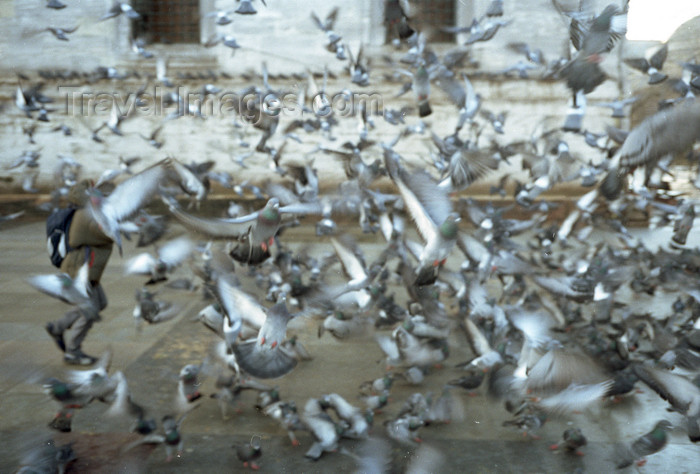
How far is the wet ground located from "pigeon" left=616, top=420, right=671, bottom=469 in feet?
0.47

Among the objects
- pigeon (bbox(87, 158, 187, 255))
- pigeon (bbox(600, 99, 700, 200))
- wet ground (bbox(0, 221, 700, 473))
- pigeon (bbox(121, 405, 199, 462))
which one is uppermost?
pigeon (bbox(600, 99, 700, 200))

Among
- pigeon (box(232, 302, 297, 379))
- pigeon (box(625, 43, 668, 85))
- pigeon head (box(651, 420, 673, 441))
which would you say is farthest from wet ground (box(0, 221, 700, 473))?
pigeon (box(625, 43, 668, 85))

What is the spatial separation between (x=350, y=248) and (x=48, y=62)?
1044 centimetres

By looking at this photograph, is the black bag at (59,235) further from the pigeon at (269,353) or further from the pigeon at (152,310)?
the pigeon at (269,353)

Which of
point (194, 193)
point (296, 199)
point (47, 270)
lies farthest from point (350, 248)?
point (47, 270)

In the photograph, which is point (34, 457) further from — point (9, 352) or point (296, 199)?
point (296, 199)

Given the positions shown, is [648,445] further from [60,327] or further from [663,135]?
[60,327]

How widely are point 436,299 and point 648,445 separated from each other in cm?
199

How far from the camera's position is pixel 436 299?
16.2ft

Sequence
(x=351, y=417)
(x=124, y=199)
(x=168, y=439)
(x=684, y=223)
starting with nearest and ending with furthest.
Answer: (x=168, y=439) → (x=351, y=417) → (x=124, y=199) → (x=684, y=223)

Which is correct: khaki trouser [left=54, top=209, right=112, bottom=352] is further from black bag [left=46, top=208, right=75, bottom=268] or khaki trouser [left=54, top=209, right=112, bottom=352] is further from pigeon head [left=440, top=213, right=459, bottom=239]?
pigeon head [left=440, top=213, right=459, bottom=239]

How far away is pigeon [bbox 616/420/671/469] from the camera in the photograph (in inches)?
128

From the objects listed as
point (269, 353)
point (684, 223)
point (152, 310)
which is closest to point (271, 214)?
point (269, 353)

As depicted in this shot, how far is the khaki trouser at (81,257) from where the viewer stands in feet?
15.1
